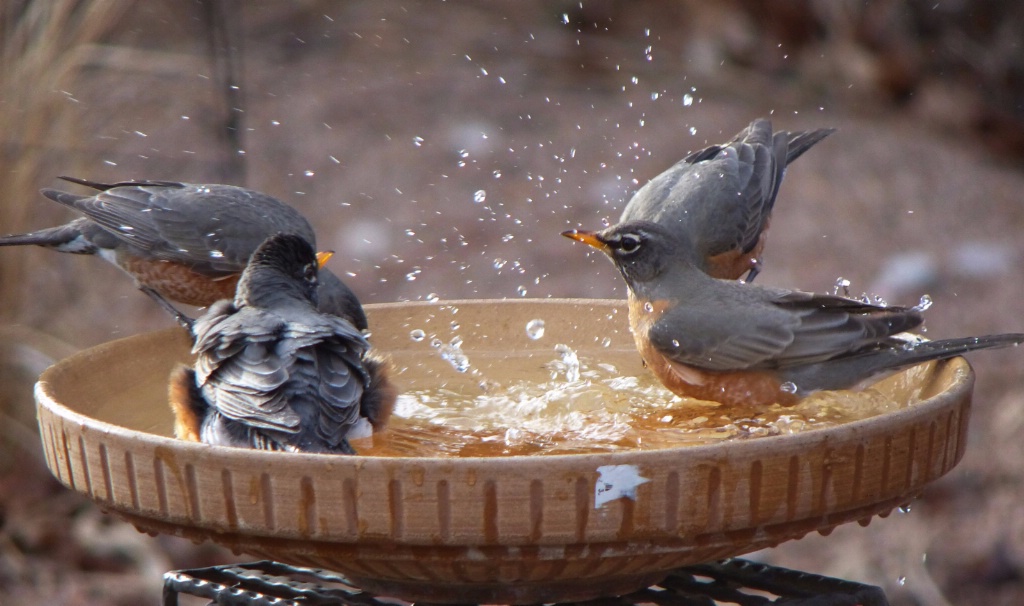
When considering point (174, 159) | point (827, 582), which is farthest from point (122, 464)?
point (174, 159)

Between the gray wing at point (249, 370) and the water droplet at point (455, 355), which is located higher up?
the gray wing at point (249, 370)

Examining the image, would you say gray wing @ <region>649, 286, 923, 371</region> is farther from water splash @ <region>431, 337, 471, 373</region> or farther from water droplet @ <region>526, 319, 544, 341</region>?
water splash @ <region>431, 337, 471, 373</region>

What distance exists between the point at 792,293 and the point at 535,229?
5.41 meters

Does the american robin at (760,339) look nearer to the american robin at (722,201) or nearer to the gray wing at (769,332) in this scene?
the gray wing at (769,332)

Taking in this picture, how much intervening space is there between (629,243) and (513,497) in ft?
5.28

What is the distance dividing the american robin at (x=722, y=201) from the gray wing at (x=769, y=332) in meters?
0.93

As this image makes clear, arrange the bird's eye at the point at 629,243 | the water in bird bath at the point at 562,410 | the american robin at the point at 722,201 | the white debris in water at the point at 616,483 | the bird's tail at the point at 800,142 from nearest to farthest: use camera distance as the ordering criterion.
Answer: the white debris in water at the point at 616,483 → the water in bird bath at the point at 562,410 → the bird's eye at the point at 629,243 → the american robin at the point at 722,201 → the bird's tail at the point at 800,142

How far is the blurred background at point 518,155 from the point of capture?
5.21 meters

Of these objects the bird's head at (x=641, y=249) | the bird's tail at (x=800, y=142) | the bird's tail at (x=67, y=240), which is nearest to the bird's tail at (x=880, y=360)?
the bird's head at (x=641, y=249)

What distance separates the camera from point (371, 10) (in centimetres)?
1128

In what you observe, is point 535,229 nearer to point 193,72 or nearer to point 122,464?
point 193,72

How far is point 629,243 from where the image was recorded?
11.0 feet

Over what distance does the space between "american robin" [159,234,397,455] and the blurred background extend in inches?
98.4

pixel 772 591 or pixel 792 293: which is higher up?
pixel 792 293
